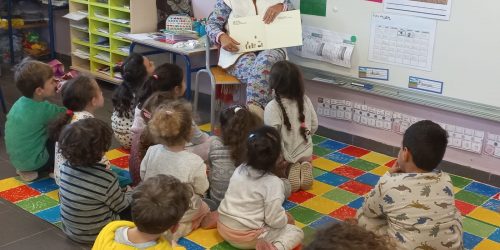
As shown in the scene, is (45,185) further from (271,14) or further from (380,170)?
(380,170)

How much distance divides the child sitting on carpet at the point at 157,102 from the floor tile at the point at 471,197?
4.66ft

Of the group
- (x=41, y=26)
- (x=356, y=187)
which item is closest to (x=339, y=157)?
(x=356, y=187)

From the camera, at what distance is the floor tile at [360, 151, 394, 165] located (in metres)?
3.64

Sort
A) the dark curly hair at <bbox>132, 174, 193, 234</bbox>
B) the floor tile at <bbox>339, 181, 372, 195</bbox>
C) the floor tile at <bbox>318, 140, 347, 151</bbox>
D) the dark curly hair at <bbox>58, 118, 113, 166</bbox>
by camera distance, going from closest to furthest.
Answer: the dark curly hair at <bbox>132, 174, 193, 234</bbox> < the dark curly hair at <bbox>58, 118, 113, 166</bbox> < the floor tile at <bbox>339, 181, 372, 195</bbox> < the floor tile at <bbox>318, 140, 347, 151</bbox>

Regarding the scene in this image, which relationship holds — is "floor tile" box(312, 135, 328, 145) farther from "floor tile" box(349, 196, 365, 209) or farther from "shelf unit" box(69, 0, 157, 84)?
"shelf unit" box(69, 0, 157, 84)

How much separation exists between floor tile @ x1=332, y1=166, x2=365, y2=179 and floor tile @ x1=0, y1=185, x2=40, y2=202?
5.61 ft

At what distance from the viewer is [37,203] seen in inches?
115

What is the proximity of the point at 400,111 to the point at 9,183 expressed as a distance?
2360 mm

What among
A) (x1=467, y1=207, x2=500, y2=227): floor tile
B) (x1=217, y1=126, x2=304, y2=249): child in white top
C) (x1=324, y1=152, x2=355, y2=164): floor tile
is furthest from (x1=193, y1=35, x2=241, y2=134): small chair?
(x1=467, y1=207, x2=500, y2=227): floor tile

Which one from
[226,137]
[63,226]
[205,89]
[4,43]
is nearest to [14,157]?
[63,226]

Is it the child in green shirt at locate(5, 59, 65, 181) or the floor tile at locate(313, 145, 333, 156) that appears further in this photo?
the floor tile at locate(313, 145, 333, 156)

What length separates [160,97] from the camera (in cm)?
297

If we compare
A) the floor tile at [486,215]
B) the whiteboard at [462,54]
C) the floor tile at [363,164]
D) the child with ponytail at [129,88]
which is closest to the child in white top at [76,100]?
the child with ponytail at [129,88]

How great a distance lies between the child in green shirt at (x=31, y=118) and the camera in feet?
9.97
